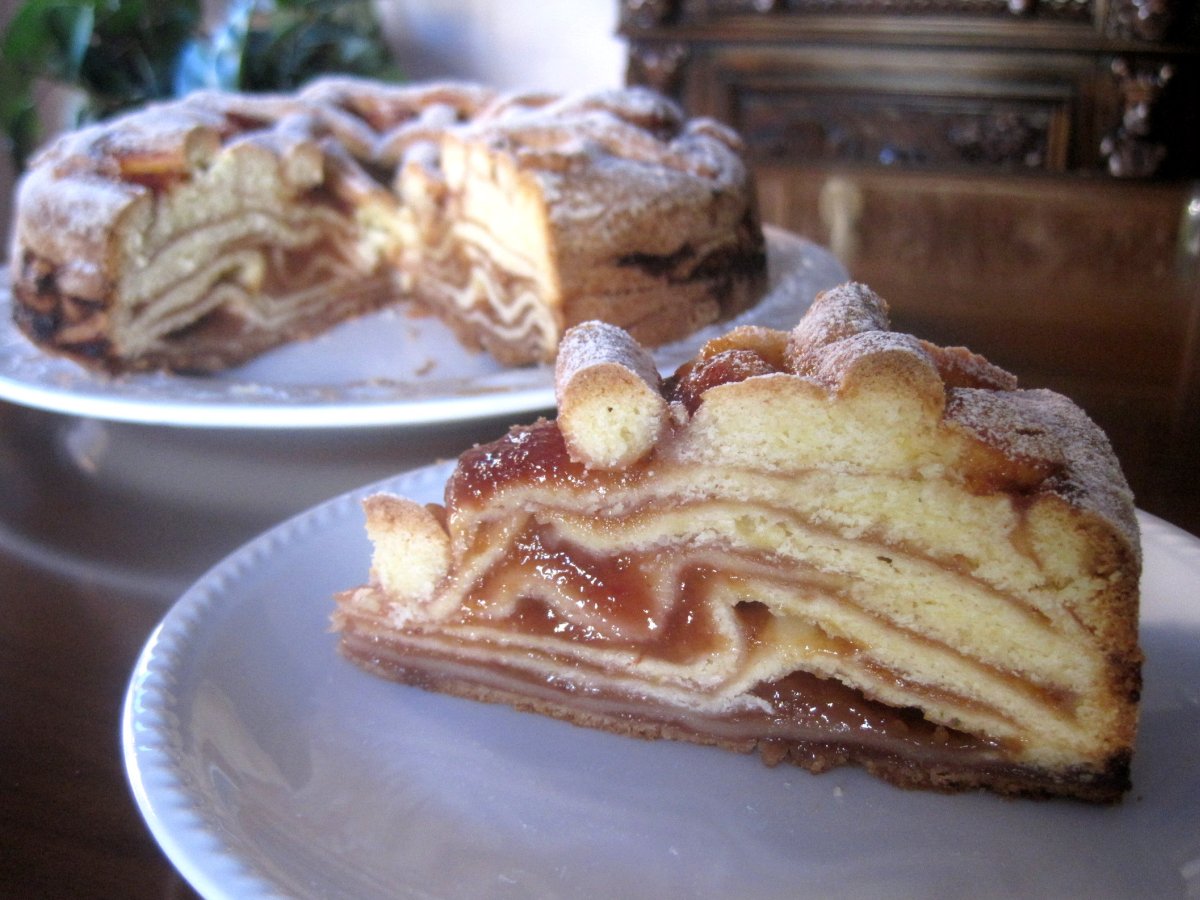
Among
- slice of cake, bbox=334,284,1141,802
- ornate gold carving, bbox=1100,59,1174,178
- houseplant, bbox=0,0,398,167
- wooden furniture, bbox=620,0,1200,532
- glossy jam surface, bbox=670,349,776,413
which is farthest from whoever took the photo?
ornate gold carving, bbox=1100,59,1174,178

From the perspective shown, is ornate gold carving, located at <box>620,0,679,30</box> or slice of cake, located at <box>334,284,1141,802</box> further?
ornate gold carving, located at <box>620,0,679,30</box>

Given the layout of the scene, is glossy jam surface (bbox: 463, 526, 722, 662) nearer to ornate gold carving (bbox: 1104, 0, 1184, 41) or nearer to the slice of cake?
the slice of cake

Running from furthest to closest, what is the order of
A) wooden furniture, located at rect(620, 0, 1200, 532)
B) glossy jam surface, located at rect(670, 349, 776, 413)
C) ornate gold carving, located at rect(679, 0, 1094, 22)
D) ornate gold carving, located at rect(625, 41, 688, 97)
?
ornate gold carving, located at rect(625, 41, 688, 97) → ornate gold carving, located at rect(679, 0, 1094, 22) → wooden furniture, located at rect(620, 0, 1200, 532) → glossy jam surface, located at rect(670, 349, 776, 413)

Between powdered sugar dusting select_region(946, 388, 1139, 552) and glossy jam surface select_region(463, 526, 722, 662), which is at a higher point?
powdered sugar dusting select_region(946, 388, 1139, 552)

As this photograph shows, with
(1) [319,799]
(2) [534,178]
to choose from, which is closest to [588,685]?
(1) [319,799]

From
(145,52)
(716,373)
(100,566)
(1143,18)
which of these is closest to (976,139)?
(1143,18)

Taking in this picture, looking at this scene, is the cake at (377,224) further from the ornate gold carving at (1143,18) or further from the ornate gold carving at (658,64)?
the ornate gold carving at (1143,18)

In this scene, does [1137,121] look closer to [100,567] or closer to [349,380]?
[349,380]

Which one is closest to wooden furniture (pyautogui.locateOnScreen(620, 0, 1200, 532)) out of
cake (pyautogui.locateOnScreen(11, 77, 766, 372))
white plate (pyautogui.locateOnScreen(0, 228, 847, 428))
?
white plate (pyautogui.locateOnScreen(0, 228, 847, 428))
